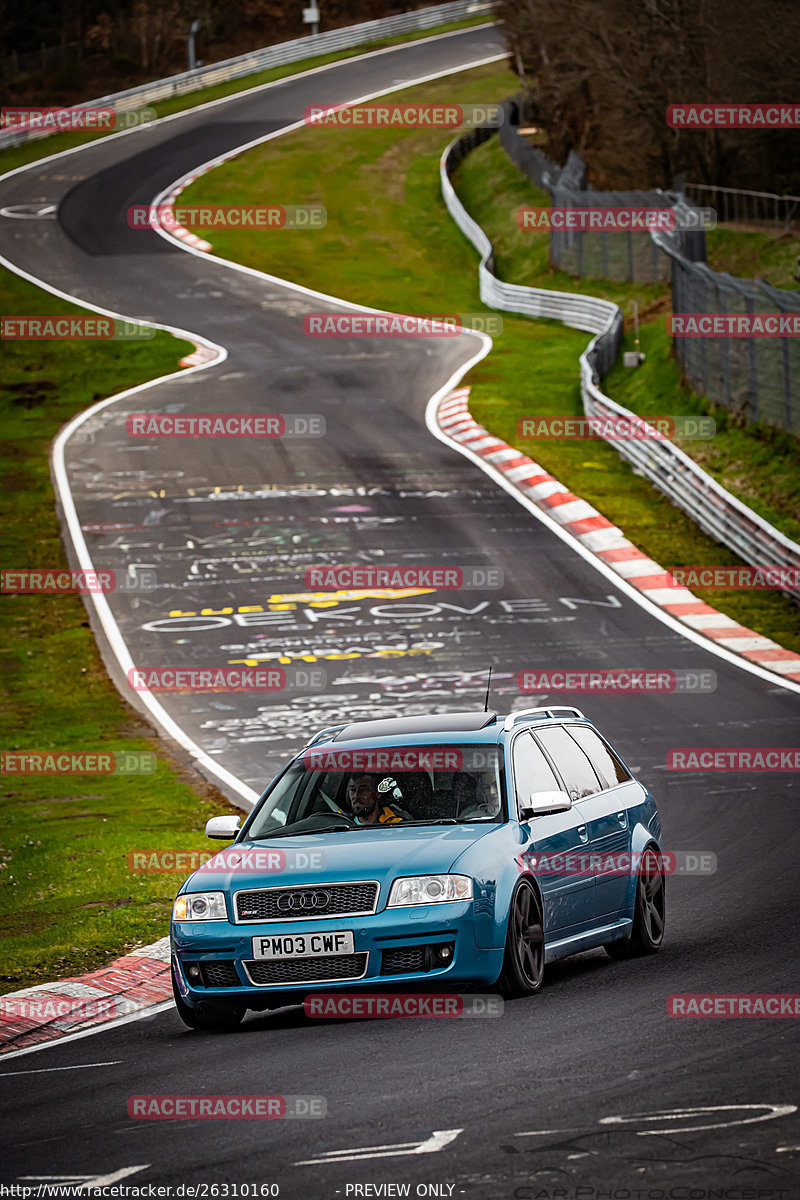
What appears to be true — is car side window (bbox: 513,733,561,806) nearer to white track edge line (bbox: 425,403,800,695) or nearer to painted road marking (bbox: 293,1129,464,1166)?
painted road marking (bbox: 293,1129,464,1166)

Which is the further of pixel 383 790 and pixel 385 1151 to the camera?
pixel 383 790

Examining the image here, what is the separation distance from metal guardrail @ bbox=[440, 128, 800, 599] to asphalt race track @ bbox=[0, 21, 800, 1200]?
7.83ft

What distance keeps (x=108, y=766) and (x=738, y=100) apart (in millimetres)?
33628

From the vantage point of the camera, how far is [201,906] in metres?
9.20

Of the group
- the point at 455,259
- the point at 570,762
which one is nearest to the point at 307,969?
the point at 570,762

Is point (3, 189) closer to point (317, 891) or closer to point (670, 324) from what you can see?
point (670, 324)

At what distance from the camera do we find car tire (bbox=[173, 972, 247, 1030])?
919cm

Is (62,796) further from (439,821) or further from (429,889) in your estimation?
(429,889)

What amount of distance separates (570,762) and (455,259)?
47773 millimetres

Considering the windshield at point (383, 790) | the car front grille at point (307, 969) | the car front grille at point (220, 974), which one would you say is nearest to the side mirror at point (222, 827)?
the windshield at point (383, 790)

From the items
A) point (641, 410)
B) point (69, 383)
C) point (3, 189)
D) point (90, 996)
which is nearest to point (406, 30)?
point (3, 189)

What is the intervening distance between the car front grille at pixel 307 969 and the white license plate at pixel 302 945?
27 mm

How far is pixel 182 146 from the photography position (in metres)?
71.2

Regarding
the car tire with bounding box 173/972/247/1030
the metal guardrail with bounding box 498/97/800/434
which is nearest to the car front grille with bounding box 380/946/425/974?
the car tire with bounding box 173/972/247/1030
